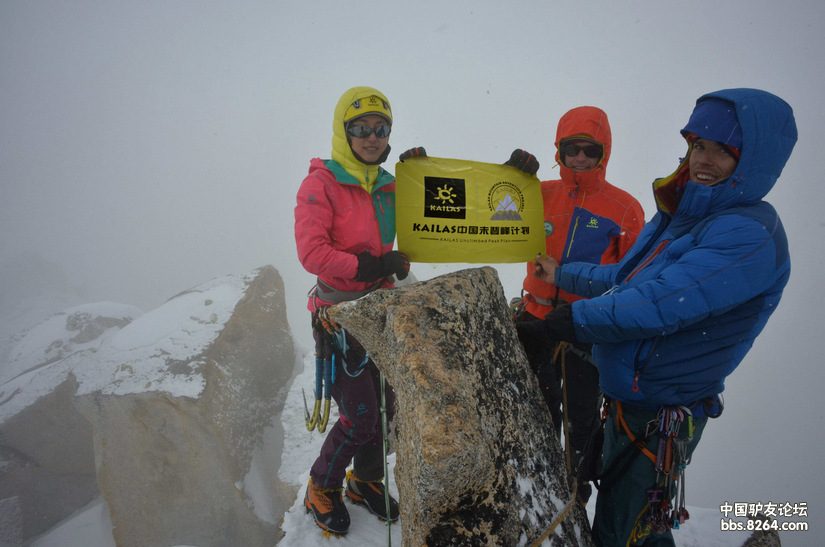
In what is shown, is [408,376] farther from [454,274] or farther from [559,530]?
[559,530]

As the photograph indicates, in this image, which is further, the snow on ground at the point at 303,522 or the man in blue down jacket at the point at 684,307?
the snow on ground at the point at 303,522

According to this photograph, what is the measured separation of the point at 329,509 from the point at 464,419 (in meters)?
3.18

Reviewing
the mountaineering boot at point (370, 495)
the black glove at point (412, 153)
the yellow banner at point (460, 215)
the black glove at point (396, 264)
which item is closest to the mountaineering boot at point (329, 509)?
the mountaineering boot at point (370, 495)

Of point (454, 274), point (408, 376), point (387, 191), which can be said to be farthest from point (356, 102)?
point (408, 376)

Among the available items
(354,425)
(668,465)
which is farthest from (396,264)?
(668,465)

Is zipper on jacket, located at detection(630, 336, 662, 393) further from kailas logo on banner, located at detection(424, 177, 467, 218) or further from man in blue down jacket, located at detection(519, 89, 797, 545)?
kailas logo on banner, located at detection(424, 177, 467, 218)

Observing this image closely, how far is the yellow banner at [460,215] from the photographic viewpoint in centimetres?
328

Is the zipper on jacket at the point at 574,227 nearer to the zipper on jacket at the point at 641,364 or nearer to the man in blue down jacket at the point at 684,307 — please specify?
the man in blue down jacket at the point at 684,307

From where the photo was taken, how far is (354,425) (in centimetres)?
367

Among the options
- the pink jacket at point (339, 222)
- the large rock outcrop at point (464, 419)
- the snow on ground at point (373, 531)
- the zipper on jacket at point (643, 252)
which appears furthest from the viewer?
the snow on ground at point (373, 531)

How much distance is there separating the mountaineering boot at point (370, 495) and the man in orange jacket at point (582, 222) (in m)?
2.17

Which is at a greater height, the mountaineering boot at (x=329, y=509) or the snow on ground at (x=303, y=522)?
the mountaineering boot at (x=329, y=509)

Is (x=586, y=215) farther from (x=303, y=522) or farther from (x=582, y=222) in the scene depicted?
(x=303, y=522)

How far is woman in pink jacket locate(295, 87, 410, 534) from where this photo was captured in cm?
319
